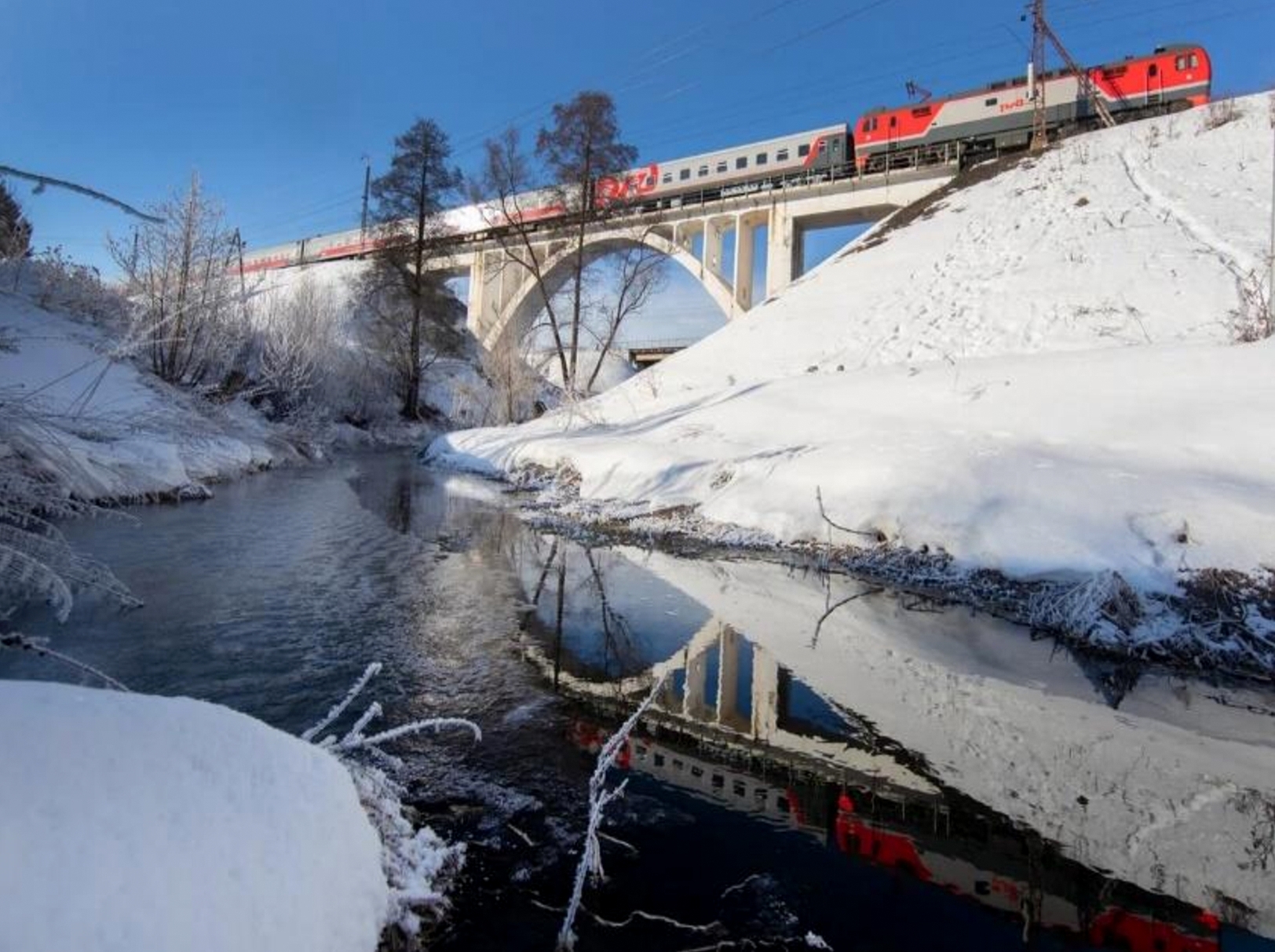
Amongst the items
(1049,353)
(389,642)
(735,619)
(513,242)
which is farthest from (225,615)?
(513,242)

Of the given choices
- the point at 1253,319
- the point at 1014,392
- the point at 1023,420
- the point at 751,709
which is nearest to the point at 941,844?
the point at 751,709

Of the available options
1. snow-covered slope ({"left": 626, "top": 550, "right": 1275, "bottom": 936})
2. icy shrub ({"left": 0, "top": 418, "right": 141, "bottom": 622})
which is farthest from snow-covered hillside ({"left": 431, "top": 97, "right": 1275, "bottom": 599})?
icy shrub ({"left": 0, "top": 418, "right": 141, "bottom": 622})

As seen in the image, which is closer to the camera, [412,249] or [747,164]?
[412,249]

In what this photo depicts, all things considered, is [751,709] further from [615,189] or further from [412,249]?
[412,249]

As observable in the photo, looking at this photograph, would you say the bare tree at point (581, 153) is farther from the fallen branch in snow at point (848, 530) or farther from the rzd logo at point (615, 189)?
the fallen branch in snow at point (848, 530)

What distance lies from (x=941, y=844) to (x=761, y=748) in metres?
0.97

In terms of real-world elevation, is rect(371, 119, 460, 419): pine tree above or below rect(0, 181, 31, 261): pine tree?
above

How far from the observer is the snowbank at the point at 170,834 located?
47.8 inches

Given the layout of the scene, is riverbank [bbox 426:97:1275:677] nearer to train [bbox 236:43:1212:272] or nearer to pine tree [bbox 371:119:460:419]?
train [bbox 236:43:1212:272]

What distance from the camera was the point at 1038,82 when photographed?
24766 mm

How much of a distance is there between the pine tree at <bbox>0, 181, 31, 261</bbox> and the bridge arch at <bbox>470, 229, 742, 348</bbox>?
12.3m

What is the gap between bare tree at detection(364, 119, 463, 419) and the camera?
84.9 ft

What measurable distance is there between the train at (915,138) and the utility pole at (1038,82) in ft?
1.33

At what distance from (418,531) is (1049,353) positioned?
10.0 m
